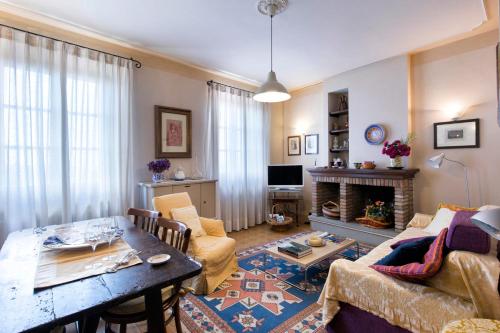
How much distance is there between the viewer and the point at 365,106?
4055mm

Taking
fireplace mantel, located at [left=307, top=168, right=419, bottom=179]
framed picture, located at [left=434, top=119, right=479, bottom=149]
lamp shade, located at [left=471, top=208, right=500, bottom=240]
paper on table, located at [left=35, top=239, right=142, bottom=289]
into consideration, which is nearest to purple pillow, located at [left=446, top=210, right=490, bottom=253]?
lamp shade, located at [left=471, top=208, right=500, bottom=240]

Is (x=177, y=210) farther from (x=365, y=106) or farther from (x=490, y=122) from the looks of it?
(x=490, y=122)

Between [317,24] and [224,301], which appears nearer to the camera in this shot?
[224,301]

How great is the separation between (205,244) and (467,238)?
220 centimetres

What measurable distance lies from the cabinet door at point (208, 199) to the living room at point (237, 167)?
0.02m

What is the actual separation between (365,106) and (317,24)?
1.84 m

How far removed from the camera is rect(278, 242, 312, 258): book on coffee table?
2.42 meters

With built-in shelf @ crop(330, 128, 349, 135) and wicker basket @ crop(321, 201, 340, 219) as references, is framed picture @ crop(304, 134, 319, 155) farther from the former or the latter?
wicker basket @ crop(321, 201, 340, 219)

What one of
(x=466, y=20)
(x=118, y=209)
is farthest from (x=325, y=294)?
(x=466, y=20)

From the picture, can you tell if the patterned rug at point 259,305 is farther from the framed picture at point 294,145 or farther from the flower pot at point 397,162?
the framed picture at point 294,145

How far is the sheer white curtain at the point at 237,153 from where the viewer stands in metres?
4.23

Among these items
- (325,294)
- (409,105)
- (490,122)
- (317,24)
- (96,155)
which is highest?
(317,24)

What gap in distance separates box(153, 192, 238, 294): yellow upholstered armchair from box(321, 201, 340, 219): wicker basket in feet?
7.16

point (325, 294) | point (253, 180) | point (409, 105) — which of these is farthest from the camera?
point (253, 180)
